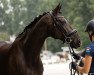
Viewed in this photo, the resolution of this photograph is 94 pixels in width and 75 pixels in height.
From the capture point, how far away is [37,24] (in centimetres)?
843

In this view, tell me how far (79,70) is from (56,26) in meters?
1.57

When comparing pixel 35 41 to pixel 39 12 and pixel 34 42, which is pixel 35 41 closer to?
pixel 34 42

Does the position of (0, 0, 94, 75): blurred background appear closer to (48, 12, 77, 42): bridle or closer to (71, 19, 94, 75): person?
(48, 12, 77, 42): bridle

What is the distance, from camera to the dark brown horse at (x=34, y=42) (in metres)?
8.23

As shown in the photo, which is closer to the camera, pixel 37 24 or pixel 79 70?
pixel 79 70

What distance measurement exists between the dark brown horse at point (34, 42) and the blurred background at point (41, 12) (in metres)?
47.6

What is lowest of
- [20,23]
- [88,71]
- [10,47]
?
[88,71]

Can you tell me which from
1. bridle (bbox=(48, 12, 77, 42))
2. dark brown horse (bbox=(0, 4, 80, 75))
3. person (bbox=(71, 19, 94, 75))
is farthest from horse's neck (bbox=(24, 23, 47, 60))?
person (bbox=(71, 19, 94, 75))

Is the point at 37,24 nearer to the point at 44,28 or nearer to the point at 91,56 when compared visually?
the point at 44,28

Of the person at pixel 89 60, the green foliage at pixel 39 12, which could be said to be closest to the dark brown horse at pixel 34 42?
the person at pixel 89 60

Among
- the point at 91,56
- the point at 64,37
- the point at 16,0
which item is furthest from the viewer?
the point at 16,0

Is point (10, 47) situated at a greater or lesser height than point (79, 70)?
greater

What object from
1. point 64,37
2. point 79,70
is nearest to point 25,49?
point 64,37

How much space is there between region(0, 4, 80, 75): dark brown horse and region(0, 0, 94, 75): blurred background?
47.6 metres
